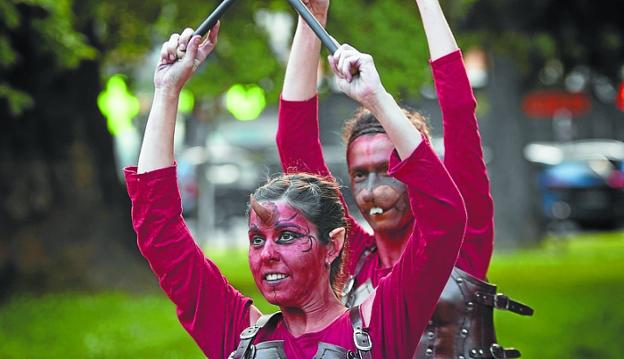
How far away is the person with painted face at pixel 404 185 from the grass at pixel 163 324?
17.1 feet

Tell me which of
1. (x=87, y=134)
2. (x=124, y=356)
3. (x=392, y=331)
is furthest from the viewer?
(x=87, y=134)

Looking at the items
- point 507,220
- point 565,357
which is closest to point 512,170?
point 507,220

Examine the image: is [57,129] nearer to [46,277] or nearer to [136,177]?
[46,277]

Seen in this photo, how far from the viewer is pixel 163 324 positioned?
10.8 m

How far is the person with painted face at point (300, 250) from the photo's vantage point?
3.28 m

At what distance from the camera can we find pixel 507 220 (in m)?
21.2

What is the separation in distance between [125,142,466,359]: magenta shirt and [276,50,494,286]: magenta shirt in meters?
0.61

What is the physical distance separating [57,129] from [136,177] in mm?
9685

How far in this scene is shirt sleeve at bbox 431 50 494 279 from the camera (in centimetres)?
402

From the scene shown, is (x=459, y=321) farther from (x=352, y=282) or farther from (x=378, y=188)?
(x=378, y=188)

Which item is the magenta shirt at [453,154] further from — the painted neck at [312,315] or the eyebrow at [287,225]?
the painted neck at [312,315]

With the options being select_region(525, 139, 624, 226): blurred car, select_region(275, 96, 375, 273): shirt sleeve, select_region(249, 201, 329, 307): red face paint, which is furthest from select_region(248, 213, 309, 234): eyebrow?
select_region(525, 139, 624, 226): blurred car

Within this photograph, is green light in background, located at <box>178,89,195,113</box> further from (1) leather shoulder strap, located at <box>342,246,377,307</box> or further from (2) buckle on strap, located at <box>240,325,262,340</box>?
(2) buckle on strap, located at <box>240,325,262,340</box>

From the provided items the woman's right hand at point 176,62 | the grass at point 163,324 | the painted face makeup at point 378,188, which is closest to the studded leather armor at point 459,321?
the painted face makeup at point 378,188
